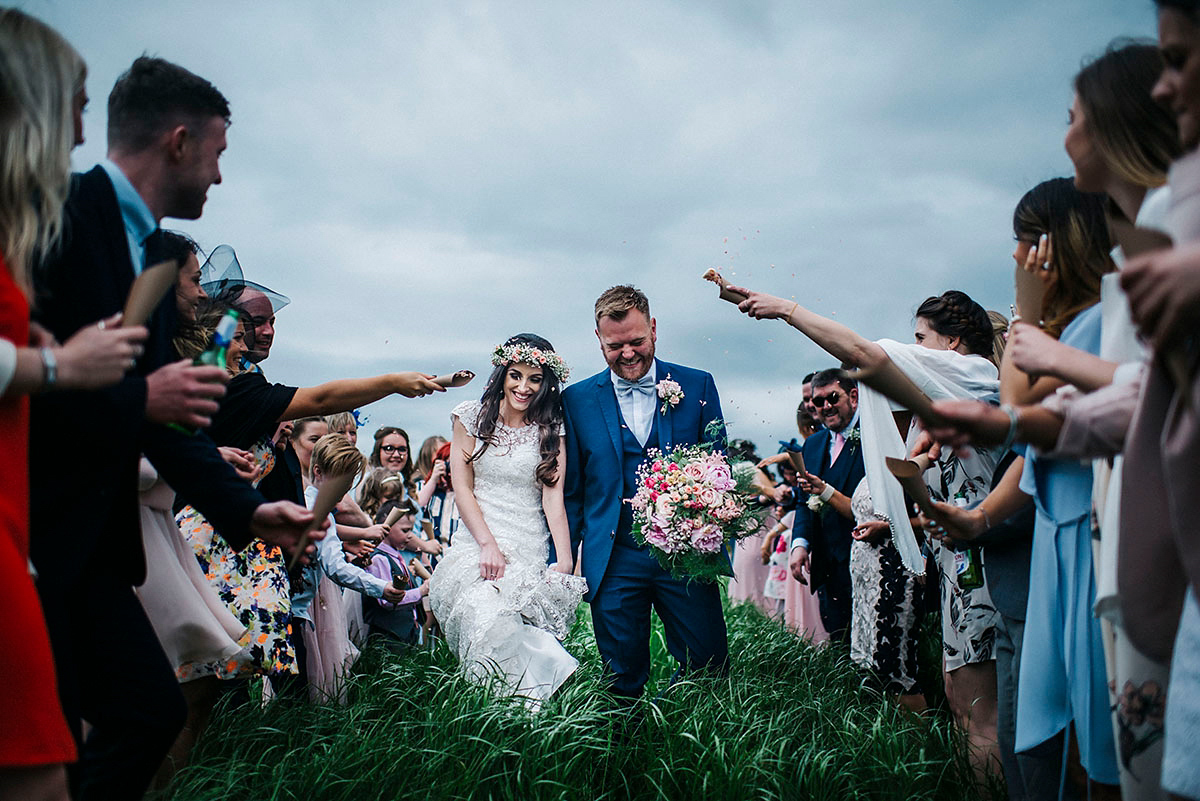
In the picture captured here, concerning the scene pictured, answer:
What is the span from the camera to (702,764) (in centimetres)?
405

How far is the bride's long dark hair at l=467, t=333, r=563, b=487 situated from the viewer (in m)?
5.79

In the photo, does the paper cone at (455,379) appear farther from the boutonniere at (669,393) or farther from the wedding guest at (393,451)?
the wedding guest at (393,451)

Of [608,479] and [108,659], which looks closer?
[108,659]

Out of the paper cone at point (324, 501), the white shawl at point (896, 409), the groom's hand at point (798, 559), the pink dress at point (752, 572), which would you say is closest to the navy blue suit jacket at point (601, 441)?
the white shawl at point (896, 409)

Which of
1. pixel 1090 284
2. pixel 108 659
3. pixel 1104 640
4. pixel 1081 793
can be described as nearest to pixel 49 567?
pixel 108 659

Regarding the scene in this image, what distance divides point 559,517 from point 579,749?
182 centimetres

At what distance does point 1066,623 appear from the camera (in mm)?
2785

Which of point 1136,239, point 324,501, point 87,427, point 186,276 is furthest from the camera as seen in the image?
point 186,276

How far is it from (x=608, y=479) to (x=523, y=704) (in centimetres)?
151

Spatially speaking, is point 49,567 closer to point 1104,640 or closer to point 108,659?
point 108,659

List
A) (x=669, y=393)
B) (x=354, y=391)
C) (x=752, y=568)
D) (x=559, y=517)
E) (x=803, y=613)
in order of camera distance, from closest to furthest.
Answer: (x=354, y=391)
(x=669, y=393)
(x=559, y=517)
(x=803, y=613)
(x=752, y=568)

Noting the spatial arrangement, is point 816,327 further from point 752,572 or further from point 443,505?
point 752,572

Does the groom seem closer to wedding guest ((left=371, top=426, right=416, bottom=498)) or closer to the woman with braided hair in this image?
the woman with braided hair

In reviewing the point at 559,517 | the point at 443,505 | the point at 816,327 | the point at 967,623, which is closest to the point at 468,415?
the point at 559,517
